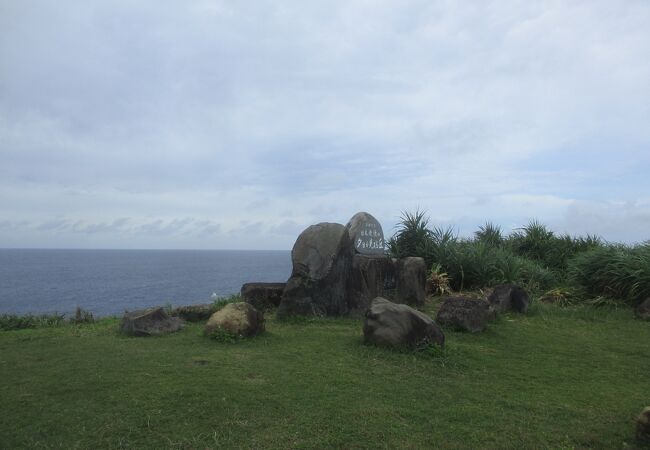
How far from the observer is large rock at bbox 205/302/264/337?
7.50 meters

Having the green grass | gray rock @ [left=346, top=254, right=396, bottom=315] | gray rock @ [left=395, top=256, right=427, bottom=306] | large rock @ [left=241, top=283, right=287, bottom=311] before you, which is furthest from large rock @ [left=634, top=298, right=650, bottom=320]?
large rock @ [left=241, top=283, right=287, bottom=311]

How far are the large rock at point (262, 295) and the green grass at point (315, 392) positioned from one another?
2.48 metres

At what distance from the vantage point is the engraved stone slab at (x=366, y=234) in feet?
39.9

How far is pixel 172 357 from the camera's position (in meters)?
6.37

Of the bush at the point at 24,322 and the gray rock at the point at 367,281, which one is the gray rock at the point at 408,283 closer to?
the gray rock at the point at 367,281

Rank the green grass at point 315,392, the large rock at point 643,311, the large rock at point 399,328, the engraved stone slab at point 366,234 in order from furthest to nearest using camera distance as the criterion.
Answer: the engraved stone slab at point 366,234
the large rock at point 643,311
the large rock at point 399,328
the green grass at point 315,392

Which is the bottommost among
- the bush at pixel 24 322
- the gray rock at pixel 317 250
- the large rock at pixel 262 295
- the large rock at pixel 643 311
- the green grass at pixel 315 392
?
the green grass at pixel 315 392

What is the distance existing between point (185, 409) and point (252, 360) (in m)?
1.65

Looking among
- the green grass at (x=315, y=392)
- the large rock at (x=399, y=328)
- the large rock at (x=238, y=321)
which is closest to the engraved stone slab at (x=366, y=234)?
the green grass at (x=315, y=392)

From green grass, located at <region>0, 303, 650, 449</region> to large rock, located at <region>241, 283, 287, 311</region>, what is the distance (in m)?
2.48

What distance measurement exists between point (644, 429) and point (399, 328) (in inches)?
127

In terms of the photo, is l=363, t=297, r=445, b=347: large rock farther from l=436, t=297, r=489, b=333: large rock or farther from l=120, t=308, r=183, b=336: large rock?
l=120, t=308, r=183, b=336: large rock

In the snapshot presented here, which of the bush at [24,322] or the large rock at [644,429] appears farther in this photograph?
the bush at [24,322]

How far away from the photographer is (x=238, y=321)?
757 cm
